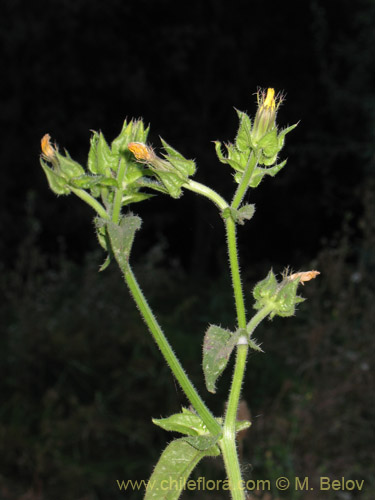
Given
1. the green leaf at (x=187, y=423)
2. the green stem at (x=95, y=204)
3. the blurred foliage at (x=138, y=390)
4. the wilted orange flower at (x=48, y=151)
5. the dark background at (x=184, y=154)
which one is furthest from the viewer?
the dark background at (x=184, y=154)

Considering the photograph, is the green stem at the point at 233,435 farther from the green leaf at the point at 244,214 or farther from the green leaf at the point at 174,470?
the green leaf at the point at 244,214

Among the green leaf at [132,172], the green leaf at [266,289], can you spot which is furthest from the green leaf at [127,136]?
the green leaf at [266,289]

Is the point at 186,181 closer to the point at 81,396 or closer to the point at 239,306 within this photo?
the point at 239,306

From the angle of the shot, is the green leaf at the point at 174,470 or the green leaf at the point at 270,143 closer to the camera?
the green leaf at the point at 174,470

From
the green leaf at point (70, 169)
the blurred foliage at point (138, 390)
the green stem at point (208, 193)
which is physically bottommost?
the green stem at point (208, 193)

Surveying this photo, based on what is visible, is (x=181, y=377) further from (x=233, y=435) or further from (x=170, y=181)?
(x=170, y=181)

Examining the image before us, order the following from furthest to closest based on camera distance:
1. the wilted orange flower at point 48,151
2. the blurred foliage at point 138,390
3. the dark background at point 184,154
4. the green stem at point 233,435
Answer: the dark background at point 184,154
the blurred foliage at point 138,390
the wilted orange flower at point 48,151
the green stem at point 233,435

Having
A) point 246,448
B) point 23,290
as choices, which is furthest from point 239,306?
point 23,290

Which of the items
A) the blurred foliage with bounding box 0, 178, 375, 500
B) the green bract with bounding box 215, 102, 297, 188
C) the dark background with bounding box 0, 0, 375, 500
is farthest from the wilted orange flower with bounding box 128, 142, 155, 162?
the dark background with bounding box 0, 0, 375, 500
